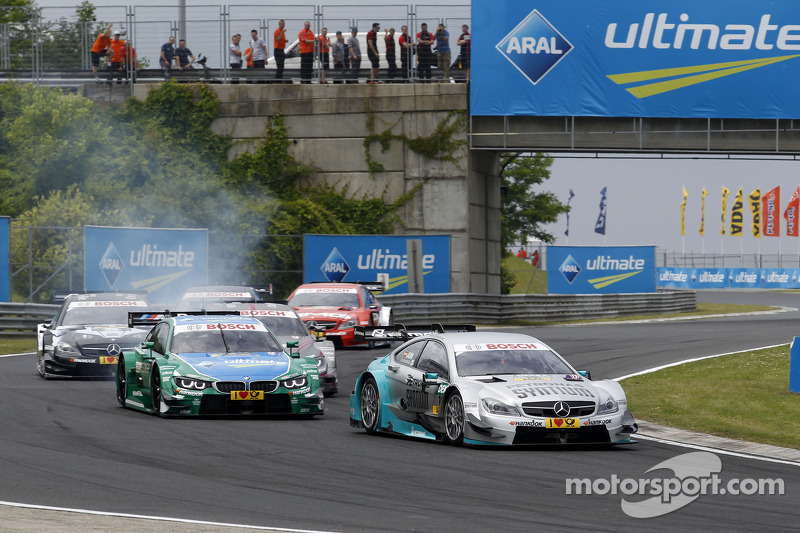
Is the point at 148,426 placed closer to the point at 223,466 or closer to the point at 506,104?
the point at 223,466

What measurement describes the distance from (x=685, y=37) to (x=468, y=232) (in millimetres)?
8697

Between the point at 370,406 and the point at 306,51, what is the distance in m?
25.2

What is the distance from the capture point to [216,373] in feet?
46.4

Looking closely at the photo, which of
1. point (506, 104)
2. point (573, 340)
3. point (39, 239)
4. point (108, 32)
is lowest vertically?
point (573, 340)

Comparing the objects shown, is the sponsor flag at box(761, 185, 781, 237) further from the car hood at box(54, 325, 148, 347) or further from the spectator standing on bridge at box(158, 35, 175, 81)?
the car hood at box(54, 325, 148, 347)

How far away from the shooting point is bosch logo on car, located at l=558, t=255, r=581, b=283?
4338cm

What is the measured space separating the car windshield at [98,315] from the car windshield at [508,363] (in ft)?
31.4

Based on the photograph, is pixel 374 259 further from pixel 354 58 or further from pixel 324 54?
pixel 324 54

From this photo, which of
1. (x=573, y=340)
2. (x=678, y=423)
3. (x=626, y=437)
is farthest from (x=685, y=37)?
(x=626, y=437)

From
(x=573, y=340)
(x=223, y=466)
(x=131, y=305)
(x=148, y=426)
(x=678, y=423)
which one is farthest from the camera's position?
(x=573, y=340)

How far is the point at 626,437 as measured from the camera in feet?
39.4

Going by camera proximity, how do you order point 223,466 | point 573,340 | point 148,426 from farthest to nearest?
point 573,340 < point 148,426 < point 223,466

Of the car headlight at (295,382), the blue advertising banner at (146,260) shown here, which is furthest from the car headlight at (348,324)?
the car headlight at (295,382)

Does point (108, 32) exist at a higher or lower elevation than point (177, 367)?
higher
